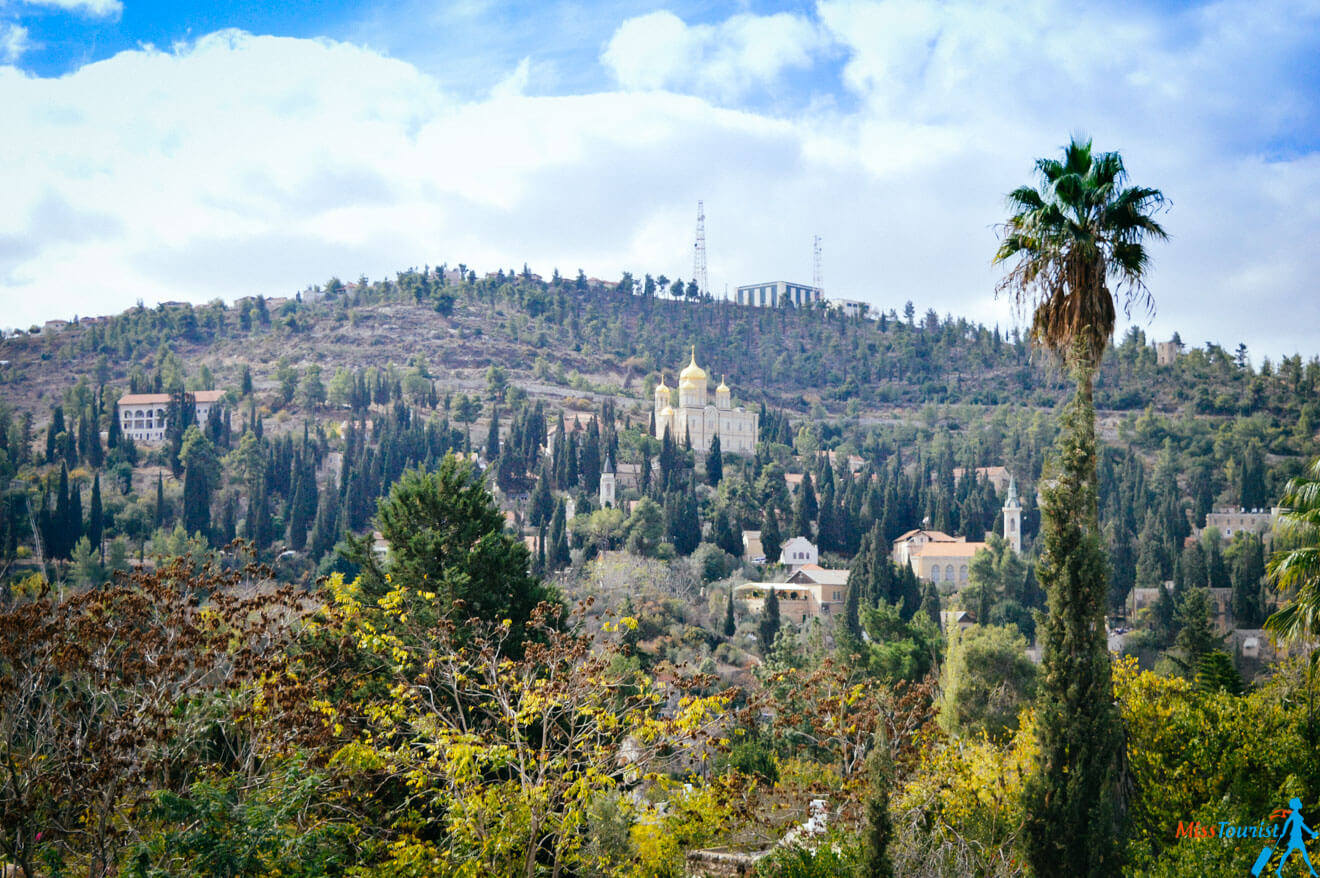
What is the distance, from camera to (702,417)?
89.4 metres

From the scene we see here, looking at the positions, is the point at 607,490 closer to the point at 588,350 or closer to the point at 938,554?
the point at 938,554

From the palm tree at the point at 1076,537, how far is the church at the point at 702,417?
74.6 metres

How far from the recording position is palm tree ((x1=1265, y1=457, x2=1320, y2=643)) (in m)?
10.5

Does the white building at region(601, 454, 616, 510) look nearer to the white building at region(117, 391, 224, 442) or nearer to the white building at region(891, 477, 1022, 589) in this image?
the white building at region(891, 477, 1022, 589)

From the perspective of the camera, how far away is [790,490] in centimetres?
7975

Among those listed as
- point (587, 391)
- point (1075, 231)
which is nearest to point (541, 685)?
point (1075, 231)

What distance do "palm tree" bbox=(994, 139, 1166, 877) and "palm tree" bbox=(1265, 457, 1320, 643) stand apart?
6.41 ft

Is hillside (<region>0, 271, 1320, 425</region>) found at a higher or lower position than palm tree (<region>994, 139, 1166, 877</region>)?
higher

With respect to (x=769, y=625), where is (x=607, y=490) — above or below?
above

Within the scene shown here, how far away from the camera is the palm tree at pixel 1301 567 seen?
10.5 metres

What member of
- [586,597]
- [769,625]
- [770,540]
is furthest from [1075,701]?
[770,540]

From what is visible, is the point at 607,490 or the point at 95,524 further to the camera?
the point at 607,490

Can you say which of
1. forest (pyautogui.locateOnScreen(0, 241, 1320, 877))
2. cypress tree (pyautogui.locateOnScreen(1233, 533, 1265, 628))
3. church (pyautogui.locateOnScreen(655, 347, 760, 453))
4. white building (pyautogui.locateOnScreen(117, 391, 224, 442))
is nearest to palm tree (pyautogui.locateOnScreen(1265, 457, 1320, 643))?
forest (pyautogui.locateOnScreen(0, 241, 1320, 877))

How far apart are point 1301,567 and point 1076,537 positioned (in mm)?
2381
